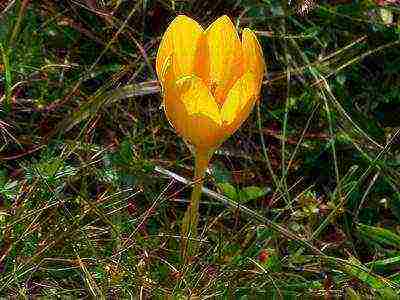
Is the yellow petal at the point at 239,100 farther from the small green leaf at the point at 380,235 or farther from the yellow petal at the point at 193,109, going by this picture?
the small green leaf at the point at 380,235

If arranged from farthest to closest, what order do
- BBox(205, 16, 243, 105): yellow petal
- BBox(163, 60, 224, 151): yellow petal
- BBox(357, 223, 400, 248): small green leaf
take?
BBox(357, 223, 400, 248): small green leaf < BBox(205, 16, 243, 105): yellow petal < BBox(163, 60, 224, 151): yellow petal

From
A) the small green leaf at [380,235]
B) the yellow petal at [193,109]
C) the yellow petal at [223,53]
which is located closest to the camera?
the yellow petal at [193,109]

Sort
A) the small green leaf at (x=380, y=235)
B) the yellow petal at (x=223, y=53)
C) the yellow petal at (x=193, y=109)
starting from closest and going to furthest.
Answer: the yellow petal at (x=193, y=109)
the yellow petal at (x=223, y=53)
the small green leaf at (x=380, y=235)

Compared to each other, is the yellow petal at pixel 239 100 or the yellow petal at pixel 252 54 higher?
the yellow petal at pixel 252 54

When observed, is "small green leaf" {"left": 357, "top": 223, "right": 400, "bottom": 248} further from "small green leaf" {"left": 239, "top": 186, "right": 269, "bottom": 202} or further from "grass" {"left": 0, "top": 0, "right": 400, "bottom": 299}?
"small green leaf" {"left": 239, "top": 186, "right": 269, "bottom": 202}

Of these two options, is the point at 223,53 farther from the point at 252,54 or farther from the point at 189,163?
the point at 189,163

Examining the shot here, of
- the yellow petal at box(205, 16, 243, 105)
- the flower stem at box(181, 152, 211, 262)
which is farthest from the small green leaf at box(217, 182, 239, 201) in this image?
the yellow petal at box(205, 16, 243, 105)

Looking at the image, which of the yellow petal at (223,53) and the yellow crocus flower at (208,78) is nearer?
the yellow crocus flower at (208,78)

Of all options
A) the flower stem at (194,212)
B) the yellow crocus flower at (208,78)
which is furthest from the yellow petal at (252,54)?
the flower stem at (194,212)

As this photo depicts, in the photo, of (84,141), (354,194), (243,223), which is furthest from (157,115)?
(354,194)
